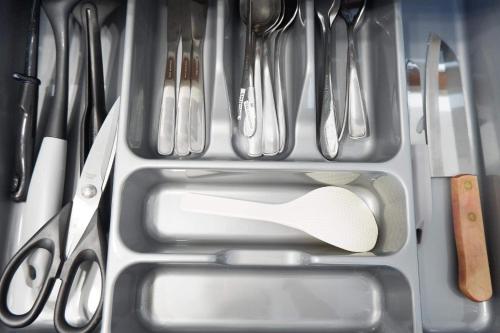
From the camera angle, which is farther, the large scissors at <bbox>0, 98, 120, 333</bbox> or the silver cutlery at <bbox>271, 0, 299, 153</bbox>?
the silver cutlery at <bbox>271, 0, 299, 153</bbox>

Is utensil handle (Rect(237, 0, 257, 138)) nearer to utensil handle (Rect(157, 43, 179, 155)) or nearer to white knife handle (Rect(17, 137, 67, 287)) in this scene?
utensil handle (Rect(157, 43, 179, 155))

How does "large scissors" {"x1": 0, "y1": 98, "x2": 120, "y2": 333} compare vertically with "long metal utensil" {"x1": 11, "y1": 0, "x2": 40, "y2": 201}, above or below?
below

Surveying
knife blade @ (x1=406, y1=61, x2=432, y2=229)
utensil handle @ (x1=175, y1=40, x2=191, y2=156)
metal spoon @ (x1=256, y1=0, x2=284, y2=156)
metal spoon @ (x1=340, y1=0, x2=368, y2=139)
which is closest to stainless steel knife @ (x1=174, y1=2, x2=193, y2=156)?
utensil handle @ (x1=175, y1=40, x2=191, y2=156)

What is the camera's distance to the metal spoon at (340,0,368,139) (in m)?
0.58

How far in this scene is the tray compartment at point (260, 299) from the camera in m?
0.54

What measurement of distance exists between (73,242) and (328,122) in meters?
0.38

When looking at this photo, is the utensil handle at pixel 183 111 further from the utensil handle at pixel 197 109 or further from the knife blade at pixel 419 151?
A: the knife blade at pixel 419 151

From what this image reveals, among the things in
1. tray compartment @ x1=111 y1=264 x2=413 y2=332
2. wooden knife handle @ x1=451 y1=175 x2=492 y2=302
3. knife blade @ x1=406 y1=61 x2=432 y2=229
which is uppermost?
knife blade @ x1=406 y1=61 x2=432 y2=229

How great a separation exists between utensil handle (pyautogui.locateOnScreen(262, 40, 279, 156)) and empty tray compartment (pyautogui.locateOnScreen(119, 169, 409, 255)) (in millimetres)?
41

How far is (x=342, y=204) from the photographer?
1.81 feet

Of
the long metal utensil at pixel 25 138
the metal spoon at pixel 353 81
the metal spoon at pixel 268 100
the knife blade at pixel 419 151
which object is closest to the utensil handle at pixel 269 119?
the metal spoon at pixel 268 100

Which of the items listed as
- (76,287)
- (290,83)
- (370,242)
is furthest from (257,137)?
(76,287)

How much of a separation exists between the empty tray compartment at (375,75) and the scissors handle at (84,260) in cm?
34

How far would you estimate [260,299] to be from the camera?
0.55 m
